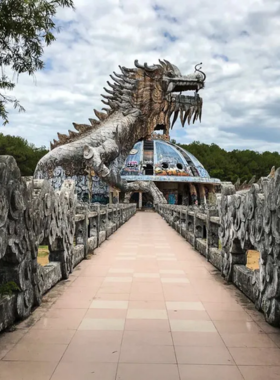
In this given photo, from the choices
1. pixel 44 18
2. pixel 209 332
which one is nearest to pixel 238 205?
pixel 209 332

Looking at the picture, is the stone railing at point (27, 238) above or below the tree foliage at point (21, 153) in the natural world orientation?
below

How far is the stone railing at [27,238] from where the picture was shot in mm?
3564

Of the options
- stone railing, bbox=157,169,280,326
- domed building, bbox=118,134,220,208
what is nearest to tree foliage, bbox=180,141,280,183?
domed building, bbox=118,134,220,208

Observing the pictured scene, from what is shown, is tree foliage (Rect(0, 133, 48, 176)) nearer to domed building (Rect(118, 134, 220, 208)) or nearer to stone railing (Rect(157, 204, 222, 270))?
domed building (Rect(118, 134, 220, 208))

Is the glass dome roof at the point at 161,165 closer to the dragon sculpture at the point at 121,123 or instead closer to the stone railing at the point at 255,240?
the dragon sculpture at the point at 121,123

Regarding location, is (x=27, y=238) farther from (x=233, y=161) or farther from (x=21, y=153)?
(x=233, y=161)

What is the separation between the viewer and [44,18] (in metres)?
6.38

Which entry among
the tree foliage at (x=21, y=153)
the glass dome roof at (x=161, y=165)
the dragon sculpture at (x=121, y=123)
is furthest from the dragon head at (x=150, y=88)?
the tree foliage at (x=21, y=153)

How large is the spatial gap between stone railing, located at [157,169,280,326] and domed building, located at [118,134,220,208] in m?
22.2

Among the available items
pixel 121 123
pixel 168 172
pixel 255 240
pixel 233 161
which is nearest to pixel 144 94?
pixel 121 123

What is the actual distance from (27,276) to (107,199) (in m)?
20.4

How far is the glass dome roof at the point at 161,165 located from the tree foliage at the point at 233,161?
16.8m

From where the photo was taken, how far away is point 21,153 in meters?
34.9

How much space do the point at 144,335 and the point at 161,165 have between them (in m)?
27.0
